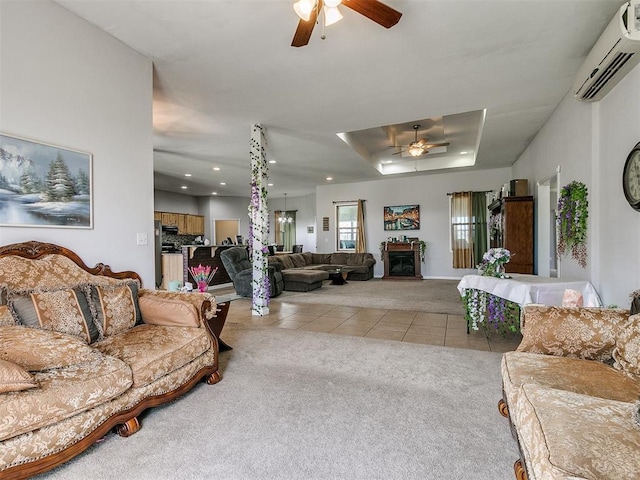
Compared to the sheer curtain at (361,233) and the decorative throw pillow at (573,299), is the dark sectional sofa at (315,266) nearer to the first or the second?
the sheer curtain at (361,233)

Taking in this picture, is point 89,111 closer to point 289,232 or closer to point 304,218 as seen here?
point 304,218

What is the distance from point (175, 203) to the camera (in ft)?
38.1

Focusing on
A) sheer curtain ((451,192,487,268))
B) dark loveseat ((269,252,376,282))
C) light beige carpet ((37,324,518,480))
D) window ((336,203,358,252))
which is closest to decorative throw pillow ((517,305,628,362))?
light beige carpet ((37,324,518,480))

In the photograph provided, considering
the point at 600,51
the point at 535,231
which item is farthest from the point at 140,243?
the point at 535,231

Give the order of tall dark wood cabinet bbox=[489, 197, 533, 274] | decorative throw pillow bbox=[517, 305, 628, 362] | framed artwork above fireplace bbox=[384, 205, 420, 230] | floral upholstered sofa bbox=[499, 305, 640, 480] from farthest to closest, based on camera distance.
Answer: framed artwork above fireplace bbox=[384, 205, 420, 230]
tall dark wood cabinet bbox=[489, 197, 533, 274]
decorative throw pillow bbox=[517, 305, 628, 362]
floral upholstered sofa bbox=[499, 305, 640, 480]

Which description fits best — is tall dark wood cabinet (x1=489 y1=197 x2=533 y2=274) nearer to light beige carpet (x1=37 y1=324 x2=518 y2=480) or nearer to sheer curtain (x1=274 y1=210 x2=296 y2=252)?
light beige carpet (x1=37 y1=324 x2=518 y2=480)

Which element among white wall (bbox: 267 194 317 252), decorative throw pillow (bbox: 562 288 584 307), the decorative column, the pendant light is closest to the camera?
decorative throw pillow (bbox: 562 288 584 307)

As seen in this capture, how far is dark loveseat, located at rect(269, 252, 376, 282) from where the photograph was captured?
8.73m

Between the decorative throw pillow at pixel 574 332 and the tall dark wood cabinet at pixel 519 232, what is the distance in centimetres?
344

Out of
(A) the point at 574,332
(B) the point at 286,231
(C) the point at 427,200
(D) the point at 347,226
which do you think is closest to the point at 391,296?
(C) the point at 427,200

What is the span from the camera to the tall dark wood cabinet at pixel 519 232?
202 inches

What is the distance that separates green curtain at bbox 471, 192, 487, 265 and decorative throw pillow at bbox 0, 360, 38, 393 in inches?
352

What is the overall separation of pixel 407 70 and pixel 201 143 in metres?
4.01

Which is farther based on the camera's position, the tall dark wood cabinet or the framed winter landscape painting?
the tall dark wood cabinet
